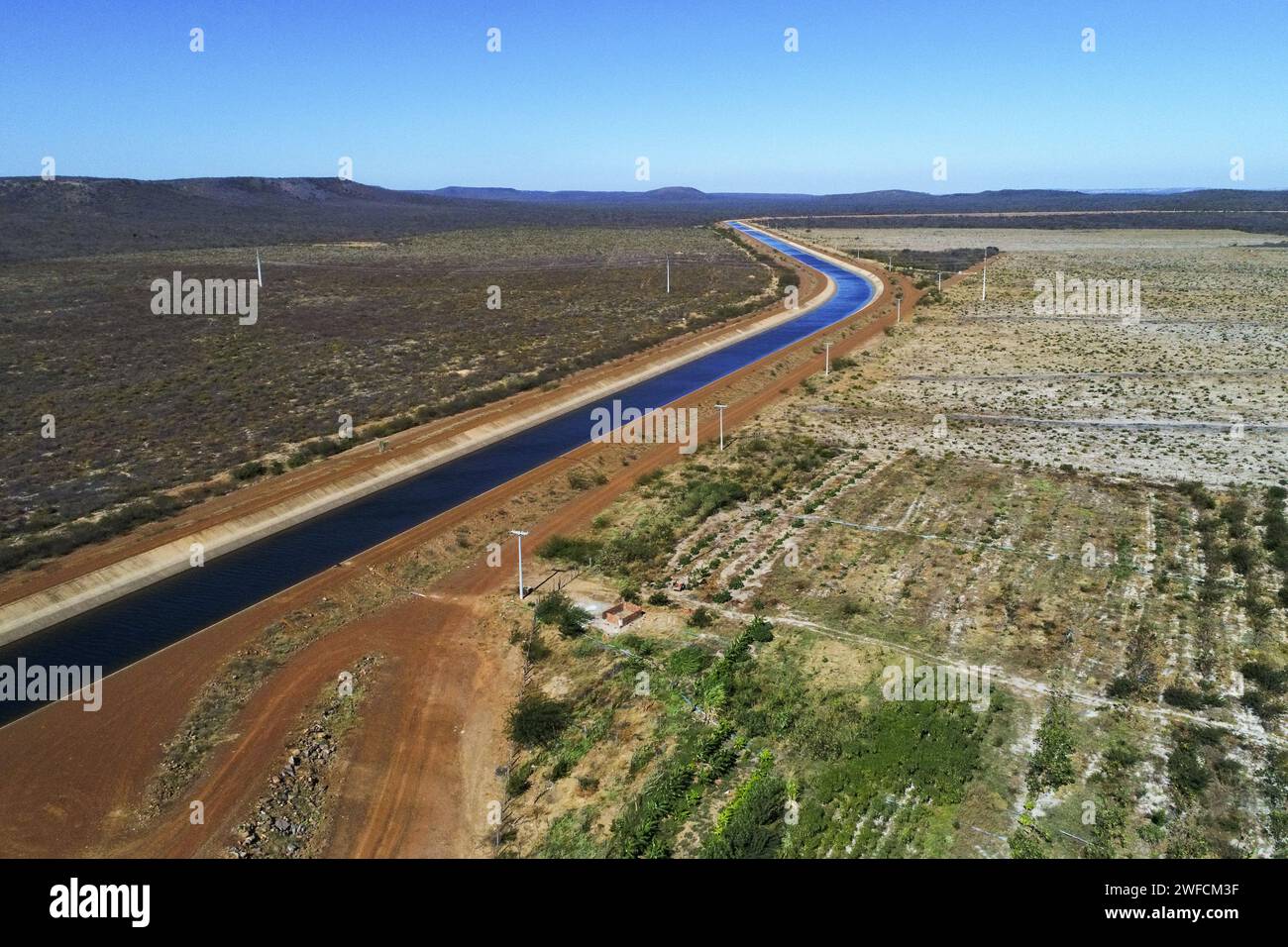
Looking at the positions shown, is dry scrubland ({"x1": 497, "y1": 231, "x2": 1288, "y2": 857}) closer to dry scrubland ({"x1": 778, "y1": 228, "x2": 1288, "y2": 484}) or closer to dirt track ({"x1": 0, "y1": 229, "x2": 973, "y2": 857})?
dry scrubland ({"x1": 778, "y1": 228, "x2": 1288, "y2": 484})

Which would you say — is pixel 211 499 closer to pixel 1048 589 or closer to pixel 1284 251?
pixel 1048 589

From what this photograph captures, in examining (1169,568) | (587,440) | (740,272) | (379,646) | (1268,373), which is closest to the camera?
(379,646)

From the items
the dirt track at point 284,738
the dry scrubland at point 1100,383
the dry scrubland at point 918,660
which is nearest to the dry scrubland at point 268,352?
the dirt track at point 284,738

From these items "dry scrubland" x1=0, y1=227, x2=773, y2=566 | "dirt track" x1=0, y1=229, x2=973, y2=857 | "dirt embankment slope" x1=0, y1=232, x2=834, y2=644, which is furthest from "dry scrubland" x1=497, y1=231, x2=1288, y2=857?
"dry scrubland" x1=0, y1=227, x2=773, y2=566

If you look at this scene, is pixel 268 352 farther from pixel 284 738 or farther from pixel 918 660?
pixel 918 660

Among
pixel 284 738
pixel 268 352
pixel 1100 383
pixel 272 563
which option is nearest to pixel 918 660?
pixel 284 738
